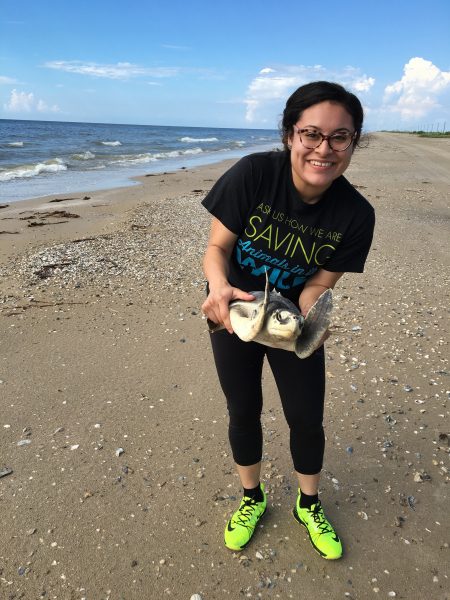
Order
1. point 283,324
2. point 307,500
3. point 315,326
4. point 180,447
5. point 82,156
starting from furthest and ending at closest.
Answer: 1. point 82,156
2. point 180,447
3. point 307,500
4. point 315,326
5. point 283,324

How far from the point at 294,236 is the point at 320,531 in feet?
6.44

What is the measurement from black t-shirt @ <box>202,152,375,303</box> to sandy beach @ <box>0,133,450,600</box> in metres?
1.91

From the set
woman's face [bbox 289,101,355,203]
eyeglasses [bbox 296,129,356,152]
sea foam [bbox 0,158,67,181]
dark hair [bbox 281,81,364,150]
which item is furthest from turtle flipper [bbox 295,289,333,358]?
sea foam [bbox 0,158,67,181]

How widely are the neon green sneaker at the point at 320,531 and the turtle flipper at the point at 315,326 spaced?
1.46 meters

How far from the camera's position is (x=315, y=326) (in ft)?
7.43

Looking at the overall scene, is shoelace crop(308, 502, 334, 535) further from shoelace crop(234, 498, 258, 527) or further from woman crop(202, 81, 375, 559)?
shoelace crop(234, 498, 258, 527)

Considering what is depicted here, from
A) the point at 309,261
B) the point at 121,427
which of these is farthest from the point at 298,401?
the point at 121,427

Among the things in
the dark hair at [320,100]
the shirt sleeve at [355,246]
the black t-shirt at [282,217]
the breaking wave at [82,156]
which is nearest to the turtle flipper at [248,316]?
the black t-shirt at [282,217]

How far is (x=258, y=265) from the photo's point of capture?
268 centimetres

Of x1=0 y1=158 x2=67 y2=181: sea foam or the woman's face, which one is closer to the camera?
the woman's face

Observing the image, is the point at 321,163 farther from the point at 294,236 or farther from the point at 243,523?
the point at 243,523

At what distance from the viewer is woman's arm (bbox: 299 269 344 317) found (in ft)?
8.85

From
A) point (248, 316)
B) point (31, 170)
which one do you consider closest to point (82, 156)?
point (31, 170)

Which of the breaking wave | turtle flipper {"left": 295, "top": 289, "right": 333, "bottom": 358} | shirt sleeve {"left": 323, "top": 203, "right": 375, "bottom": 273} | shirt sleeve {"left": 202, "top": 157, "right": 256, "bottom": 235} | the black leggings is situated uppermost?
shirt sleeve {"left": 202, "top": 157, "right": 256, "bottom": 235}
